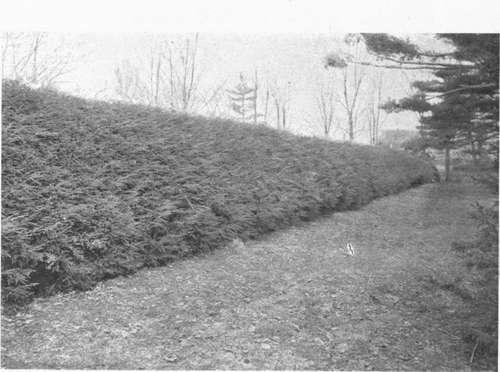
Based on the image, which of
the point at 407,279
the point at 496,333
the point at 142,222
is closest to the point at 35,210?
the point at 142,222

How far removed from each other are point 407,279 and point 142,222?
3237 millimetres

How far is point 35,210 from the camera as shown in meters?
3.07

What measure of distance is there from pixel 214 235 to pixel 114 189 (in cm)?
151

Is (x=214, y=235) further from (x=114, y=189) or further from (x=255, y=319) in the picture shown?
(x=255, y=319)

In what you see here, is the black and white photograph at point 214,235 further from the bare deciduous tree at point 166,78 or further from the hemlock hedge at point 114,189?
the bare deciduous tree at point 166,78

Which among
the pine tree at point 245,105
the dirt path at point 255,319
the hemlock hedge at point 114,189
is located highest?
the pine tree at point 245,105

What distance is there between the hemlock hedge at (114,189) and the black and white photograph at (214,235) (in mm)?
21

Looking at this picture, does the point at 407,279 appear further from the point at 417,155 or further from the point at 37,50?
the point at 417,155

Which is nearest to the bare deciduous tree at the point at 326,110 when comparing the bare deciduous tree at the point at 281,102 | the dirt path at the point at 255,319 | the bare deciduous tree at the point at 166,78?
the bare deciduous tree at the point at 281,102

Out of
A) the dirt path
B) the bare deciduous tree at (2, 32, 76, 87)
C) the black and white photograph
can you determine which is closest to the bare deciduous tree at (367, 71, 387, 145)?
the black and white photograph

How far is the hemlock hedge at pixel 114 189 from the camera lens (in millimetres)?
3072

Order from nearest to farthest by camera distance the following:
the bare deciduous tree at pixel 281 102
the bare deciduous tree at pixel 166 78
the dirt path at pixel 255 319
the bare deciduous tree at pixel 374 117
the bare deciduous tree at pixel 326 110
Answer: the dirt path at pixel 255 319 → the bare deciduous tree at pixel 281 102 → the bare deciduous tree at pixel 166 78 → the bare deciduous tree at pixel 326 110 → the bare deciduous tree at pixel 374 117

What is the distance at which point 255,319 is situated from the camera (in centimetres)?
317

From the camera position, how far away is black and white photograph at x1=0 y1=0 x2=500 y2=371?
2.62 metres
